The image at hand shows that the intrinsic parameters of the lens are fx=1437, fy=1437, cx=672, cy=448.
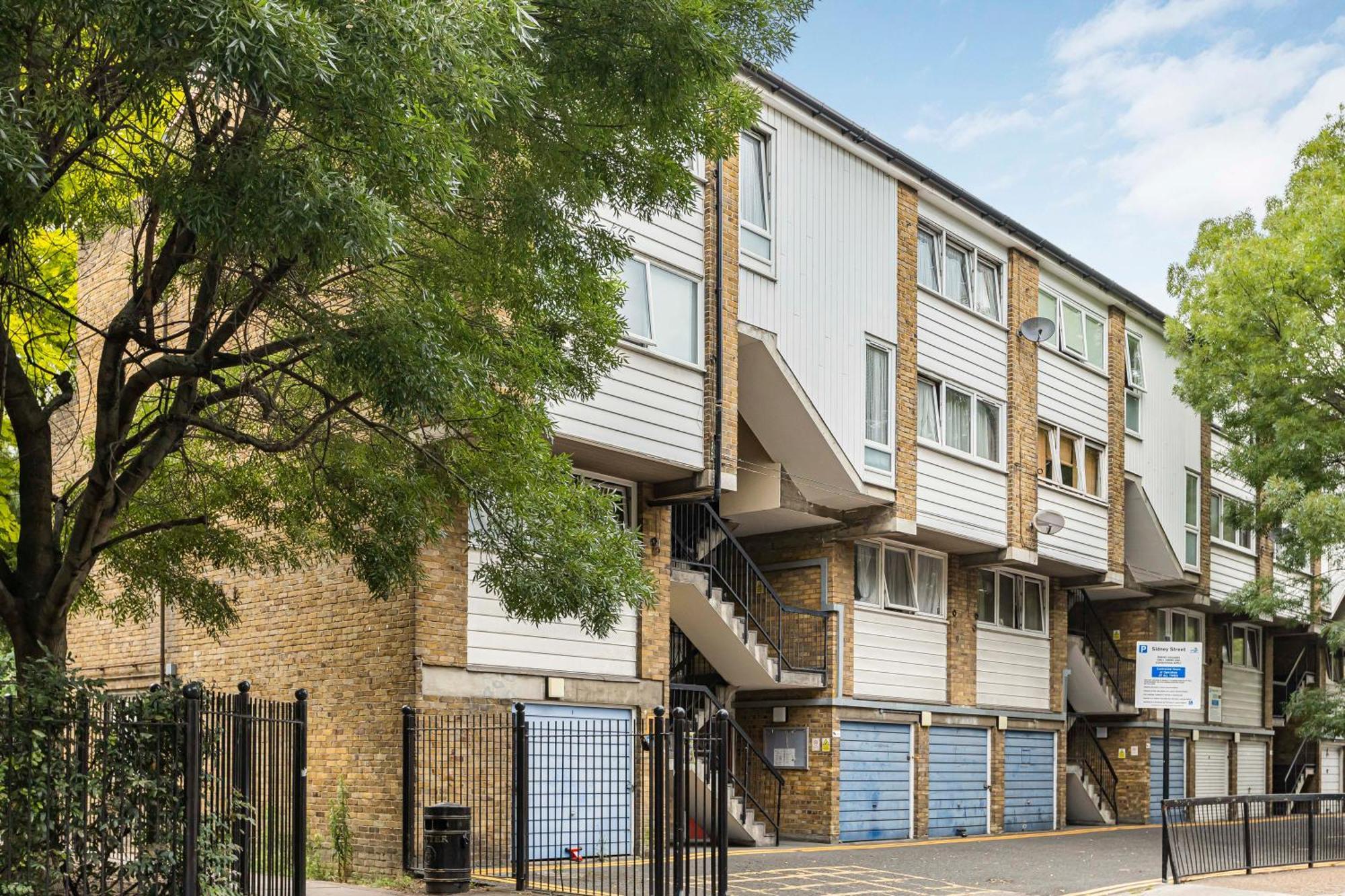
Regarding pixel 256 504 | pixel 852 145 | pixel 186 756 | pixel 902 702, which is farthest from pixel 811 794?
pixel 186 756

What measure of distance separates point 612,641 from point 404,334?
9.56 metres

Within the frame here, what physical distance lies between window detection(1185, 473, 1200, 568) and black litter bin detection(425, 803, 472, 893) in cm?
2178

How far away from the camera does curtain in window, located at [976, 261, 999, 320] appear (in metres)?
26.5

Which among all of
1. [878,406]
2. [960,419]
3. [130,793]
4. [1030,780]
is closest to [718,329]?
[878,406]

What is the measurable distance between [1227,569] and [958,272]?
39.8ft

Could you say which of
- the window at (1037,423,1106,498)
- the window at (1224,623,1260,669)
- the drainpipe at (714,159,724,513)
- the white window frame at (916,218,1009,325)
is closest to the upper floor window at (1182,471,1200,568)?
the window at (1037,423,1106,498)

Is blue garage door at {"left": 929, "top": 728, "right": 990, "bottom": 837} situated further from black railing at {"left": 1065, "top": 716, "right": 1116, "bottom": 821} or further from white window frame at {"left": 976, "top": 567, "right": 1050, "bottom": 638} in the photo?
black railing at {"left": 1065, "top": 716, "right": 1116, "bottom": 821}

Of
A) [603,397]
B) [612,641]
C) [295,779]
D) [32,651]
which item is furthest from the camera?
[612,641]

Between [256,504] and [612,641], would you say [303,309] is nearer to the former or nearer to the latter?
[256,504]

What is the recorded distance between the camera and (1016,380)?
26844mm

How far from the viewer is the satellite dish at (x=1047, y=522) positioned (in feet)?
86.1

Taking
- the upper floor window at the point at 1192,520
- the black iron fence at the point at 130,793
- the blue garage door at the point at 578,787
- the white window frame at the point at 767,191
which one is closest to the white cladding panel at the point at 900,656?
the blue garage door at the point at 578,787

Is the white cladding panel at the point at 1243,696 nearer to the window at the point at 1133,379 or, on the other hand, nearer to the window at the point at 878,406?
the window at the point at 1133,379

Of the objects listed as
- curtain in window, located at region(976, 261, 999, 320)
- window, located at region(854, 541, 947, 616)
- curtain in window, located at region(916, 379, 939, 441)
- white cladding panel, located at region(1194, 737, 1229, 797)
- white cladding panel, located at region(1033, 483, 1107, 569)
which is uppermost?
curtain in window, located at region(976, 261, 999, 320)
